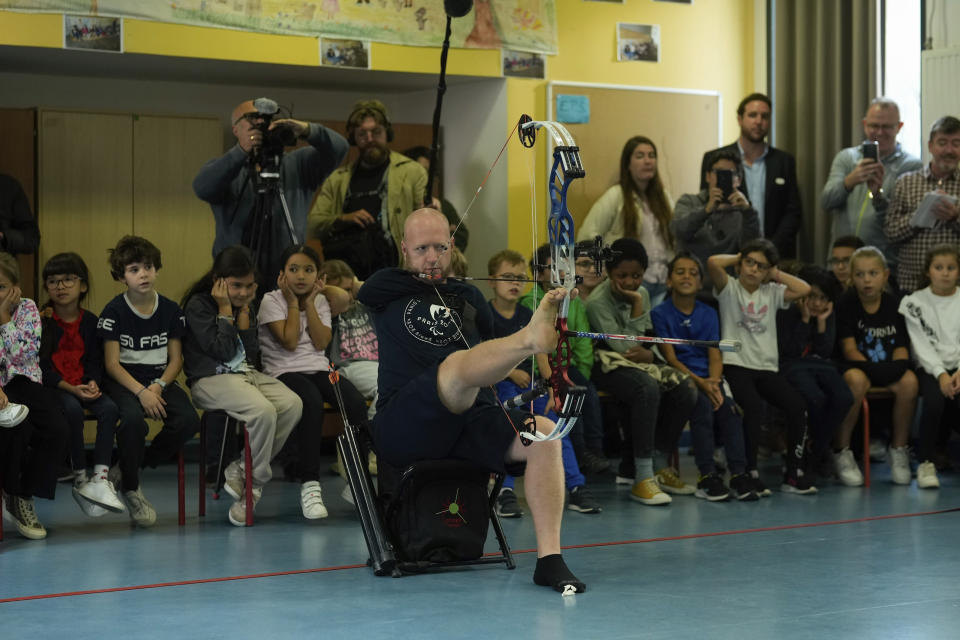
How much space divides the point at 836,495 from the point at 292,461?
2350 millimetres

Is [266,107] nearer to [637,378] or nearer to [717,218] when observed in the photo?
[637,378]

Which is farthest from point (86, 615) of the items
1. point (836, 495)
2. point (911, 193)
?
point (911, 193)

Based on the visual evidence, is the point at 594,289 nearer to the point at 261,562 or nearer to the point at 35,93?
the point at 261,562

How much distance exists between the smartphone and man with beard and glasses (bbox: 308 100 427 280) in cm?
139

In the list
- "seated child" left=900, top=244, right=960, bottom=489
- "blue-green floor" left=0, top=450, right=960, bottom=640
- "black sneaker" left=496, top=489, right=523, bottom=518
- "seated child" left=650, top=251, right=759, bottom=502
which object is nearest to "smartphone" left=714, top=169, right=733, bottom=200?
"seated child" left=650, top=251, right=759, bottom=502

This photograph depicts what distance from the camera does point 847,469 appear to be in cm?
548

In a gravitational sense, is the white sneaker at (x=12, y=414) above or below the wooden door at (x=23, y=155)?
below

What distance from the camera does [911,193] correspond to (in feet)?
19.5

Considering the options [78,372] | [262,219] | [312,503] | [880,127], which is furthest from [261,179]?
[880,127]

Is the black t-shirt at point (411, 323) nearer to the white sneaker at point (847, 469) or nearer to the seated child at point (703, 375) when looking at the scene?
the seated child at point (703, 375)

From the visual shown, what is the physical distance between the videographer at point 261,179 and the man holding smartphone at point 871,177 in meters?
2.64

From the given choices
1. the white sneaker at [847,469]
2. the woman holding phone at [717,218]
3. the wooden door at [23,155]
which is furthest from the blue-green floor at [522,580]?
the wooden door at [23,155]

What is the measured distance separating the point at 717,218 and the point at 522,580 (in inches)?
118

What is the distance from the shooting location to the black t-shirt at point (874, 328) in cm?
573
